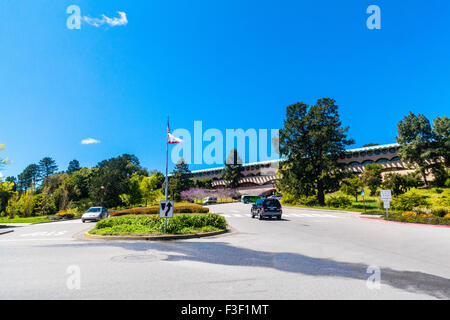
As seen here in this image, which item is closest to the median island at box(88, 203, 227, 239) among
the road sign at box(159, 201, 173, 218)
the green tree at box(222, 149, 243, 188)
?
the road sign at box(159, 201, 173, 218)

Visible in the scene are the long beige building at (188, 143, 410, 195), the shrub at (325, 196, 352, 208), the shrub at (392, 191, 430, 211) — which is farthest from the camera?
the long beige building at (188, 143, 410, 195)

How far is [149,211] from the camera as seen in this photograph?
80.1 feet

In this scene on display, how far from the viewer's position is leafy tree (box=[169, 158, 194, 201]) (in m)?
68.9

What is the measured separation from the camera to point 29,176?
12812cm

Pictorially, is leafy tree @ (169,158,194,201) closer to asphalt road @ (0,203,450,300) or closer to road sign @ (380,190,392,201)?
road sign @ (380,190,392,201)

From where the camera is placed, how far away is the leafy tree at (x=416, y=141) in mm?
50875

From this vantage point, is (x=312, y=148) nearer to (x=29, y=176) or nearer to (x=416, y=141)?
(x=416, y=141)

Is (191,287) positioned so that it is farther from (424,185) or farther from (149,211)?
(424,185)

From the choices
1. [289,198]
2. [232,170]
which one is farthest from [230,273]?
[232,170]

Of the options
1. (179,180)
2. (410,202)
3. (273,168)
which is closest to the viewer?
(410,202)

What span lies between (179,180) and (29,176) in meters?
98.8

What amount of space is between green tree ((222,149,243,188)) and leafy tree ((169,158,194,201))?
38.7 ft

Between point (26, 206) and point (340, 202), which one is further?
point (26, 206)
